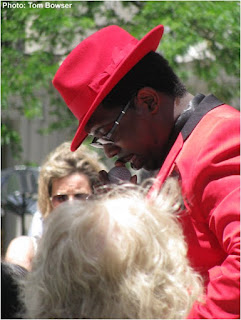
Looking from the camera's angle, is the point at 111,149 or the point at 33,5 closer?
the point at 111,149

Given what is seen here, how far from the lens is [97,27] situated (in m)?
6.71

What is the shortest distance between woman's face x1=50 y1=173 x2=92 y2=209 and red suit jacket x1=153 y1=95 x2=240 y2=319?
1.95 m

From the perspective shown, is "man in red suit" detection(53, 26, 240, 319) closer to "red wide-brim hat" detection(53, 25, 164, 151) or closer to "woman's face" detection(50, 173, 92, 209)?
"red wide-brim hat" detection(53, 25, 164, 151)

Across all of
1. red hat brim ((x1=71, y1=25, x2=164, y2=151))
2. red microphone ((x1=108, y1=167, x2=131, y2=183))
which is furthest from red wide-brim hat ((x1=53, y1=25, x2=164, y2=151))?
red microphone ((x1=108, y1=167, x2=131, y2=183))

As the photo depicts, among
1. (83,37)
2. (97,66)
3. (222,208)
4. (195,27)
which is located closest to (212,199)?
(222,208)

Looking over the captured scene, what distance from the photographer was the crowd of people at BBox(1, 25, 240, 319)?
1610 mm

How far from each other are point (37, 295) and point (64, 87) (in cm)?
82

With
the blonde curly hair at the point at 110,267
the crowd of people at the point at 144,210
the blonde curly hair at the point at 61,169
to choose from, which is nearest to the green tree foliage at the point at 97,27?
the blonde curly hair at the point at 61,169

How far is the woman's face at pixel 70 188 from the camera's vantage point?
394 cm

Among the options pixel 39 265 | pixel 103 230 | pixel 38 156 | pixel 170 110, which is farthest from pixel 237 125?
pixel 38 156

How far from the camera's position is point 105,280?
1600 mm

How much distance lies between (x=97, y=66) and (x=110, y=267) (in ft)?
2.58

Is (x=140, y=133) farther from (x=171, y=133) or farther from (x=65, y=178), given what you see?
(x=65, y=178)

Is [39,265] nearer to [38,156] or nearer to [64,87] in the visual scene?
[64,87]
